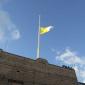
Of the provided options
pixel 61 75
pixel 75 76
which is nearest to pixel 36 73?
pixel 61 75

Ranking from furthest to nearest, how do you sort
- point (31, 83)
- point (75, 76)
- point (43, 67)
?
point (75, 76) → point (43, 67) → point (31, 83)

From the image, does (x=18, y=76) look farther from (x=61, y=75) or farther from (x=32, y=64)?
(x=61, y=75)

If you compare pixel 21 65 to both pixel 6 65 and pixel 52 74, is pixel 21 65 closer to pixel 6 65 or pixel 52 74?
pixel 6 65

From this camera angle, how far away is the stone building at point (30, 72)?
30203 mm

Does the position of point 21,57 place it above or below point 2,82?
above

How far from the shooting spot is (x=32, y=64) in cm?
3262

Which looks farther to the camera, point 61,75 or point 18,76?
point 61,75

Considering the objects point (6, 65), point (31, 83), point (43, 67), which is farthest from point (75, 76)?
point (6, 65)

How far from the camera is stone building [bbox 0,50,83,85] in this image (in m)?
30.2

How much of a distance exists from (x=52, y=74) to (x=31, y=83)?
146 inches

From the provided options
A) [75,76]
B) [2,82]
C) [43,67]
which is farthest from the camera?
[75,76]

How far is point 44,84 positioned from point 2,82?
579 centimetres

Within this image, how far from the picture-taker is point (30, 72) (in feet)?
105

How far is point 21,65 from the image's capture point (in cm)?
3162
